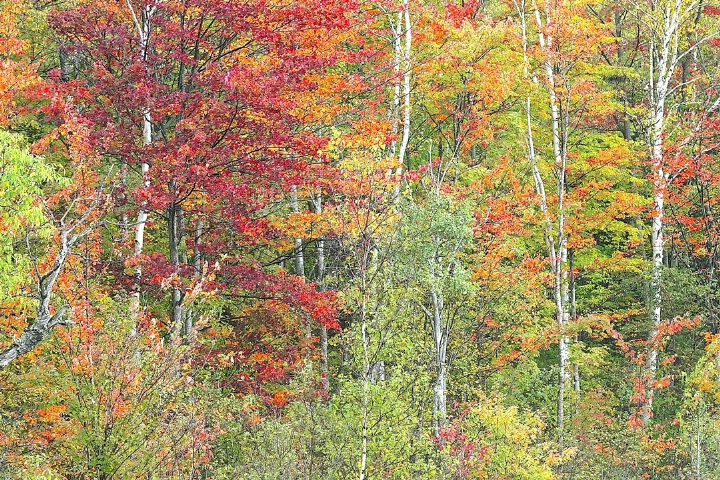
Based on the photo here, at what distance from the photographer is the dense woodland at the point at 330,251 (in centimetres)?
875

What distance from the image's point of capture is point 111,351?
7762mm

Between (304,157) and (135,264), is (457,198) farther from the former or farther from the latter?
(135,264)

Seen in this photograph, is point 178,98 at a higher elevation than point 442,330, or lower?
higher

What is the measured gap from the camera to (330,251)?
706 inches

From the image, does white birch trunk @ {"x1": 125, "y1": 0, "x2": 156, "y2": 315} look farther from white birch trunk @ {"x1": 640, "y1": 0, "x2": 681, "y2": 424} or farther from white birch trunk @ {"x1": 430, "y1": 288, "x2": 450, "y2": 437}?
white birch trunk @ {"x1": 640, "y1": 0, "x2": 681, "y2": 424}

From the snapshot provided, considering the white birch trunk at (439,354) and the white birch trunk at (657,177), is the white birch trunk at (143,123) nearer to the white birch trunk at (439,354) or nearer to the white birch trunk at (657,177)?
the white birch trunk at (439,354)

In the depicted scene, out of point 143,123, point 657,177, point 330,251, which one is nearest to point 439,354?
→ point 330,251

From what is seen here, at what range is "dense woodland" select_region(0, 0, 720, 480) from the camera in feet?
28.7

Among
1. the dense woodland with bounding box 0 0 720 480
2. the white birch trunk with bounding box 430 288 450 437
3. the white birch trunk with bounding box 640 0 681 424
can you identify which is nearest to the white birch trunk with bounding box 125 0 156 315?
the dense woodland with bounding box 0 0 720 480

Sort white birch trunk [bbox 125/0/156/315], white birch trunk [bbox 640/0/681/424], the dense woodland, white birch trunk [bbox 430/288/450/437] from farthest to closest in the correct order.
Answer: white birch trunk [bbox 640/0/681/424] → white birch trunk [bbox 430/288/450/437] → white birch trunk [bbox 125/0/156/315] → the dense woodland

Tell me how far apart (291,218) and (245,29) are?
3344mm

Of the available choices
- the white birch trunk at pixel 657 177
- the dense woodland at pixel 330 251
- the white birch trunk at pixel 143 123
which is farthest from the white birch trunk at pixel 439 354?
the white birch trunk at pixel 657 177

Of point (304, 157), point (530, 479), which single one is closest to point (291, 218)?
point (304, 157)

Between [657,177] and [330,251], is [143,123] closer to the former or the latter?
[330,251]
